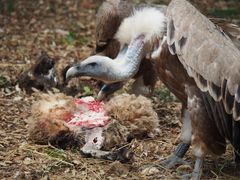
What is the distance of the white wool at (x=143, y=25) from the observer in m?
4.59

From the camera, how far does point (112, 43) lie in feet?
18.4

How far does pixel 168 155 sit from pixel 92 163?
697 mm

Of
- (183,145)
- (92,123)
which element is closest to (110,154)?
(92,123)

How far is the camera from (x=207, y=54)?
Result: 4078 millimetres

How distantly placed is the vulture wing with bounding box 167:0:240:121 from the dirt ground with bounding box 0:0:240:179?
720 millimetres

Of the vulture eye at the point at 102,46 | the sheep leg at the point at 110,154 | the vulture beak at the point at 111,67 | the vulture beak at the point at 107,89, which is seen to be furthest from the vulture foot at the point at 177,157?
the vulture eye at the point at 102,46

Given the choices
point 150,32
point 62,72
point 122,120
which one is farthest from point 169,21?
point 62,72

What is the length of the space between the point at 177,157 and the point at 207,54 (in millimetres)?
985

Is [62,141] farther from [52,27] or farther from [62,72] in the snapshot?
[52,27]

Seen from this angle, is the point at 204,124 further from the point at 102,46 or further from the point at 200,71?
the point at 102,46

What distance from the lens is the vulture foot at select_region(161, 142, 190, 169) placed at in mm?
4668

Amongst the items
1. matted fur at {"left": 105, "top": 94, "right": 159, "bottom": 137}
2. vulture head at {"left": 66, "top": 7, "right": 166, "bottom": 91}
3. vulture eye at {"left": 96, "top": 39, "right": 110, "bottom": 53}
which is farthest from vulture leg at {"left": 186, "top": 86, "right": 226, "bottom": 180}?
vulture eye at {"left": 96, "top": 39, "right": 110, "bottom": 53}

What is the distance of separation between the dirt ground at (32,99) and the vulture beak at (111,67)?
56 centimetres

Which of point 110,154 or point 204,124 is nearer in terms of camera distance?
point 204,124
